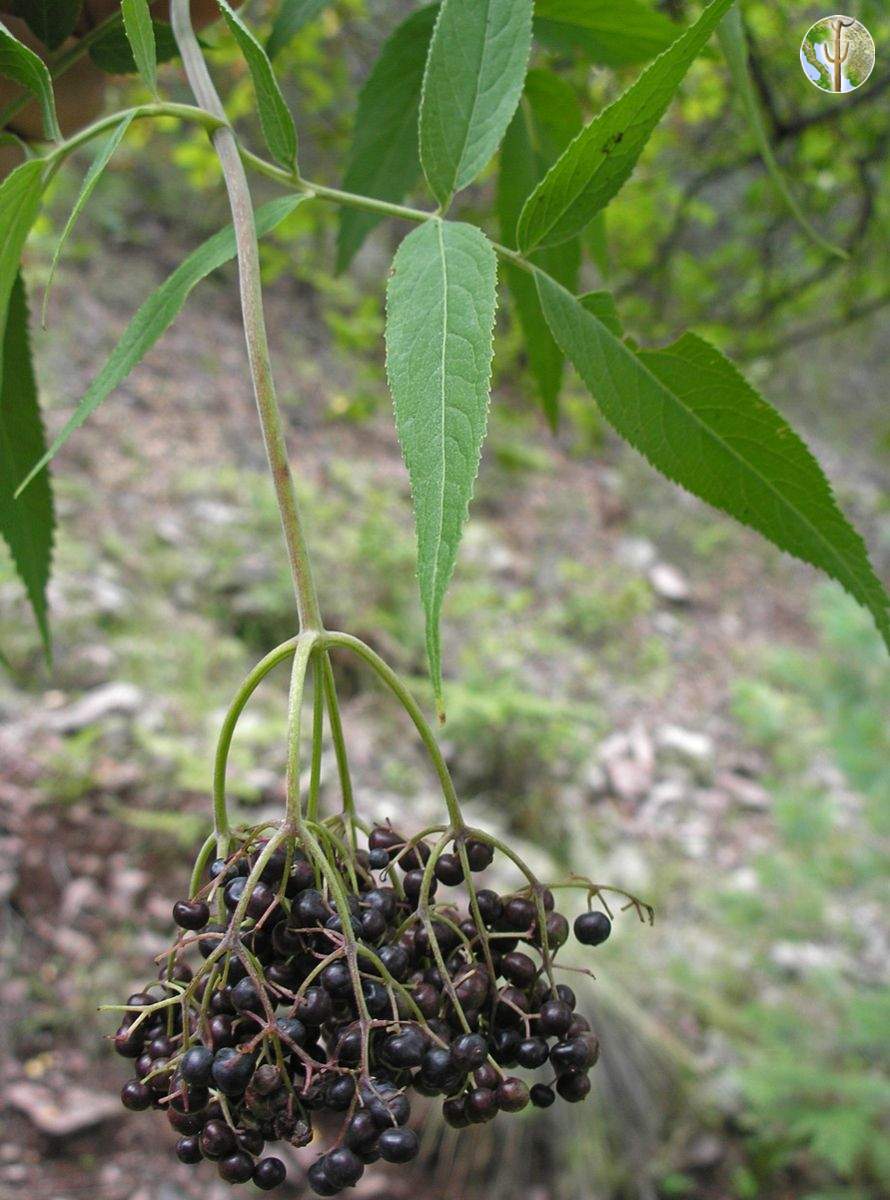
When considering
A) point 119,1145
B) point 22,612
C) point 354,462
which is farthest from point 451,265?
point 354,462

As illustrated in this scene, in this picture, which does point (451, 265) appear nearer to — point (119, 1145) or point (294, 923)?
point (294, 923)

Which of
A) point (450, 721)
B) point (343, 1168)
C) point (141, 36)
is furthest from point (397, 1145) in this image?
point (450, 721)

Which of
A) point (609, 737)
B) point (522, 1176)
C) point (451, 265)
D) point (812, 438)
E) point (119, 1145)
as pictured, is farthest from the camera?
point (812, 438)

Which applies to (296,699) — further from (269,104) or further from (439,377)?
(269,104)

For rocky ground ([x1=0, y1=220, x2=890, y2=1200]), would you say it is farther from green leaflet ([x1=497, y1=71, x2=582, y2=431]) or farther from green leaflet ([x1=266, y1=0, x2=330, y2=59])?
green leaflet ([x1=266, y1=0, x2=330, y2=59])

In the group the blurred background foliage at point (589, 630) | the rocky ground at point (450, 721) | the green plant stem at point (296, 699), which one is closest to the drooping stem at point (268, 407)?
the green plant stem at point (296, 699)

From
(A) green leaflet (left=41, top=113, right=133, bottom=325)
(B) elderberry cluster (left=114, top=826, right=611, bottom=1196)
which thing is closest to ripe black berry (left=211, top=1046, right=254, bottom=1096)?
(B) elderberry cluster (left=114, top=826, right=611, bottom=1196)

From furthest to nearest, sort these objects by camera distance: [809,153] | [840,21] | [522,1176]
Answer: [809,153] < [522,1176] < [840,21]
